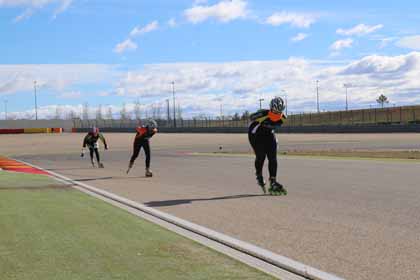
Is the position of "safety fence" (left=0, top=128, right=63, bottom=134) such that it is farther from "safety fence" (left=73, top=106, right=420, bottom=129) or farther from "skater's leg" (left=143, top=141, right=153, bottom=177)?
"skater's leg" (left=143, top=141, right=153, bottom=177)

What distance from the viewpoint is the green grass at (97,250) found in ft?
17.3

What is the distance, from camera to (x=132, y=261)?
5719 millimetres

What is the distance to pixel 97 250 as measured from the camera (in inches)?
245

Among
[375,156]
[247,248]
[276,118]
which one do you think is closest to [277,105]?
[276,118]

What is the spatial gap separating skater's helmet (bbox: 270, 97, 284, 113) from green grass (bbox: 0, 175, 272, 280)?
10.8 ft

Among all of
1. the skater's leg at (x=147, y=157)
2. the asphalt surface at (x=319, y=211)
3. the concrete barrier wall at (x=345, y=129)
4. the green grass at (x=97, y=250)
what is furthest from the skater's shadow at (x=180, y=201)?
the concrete barrier wall at (x=345, y=129)

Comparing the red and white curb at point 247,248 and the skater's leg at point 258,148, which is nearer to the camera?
the red and white curb at point 247,248

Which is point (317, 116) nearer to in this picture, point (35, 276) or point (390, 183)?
point (390, 183)

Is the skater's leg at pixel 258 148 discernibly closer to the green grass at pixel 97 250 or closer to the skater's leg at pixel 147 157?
the green grass at pixel 97 250

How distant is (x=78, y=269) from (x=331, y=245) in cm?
264

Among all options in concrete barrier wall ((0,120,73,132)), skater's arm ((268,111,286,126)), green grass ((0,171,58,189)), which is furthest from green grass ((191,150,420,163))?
concrete barrier wall ((0,120,73,132))

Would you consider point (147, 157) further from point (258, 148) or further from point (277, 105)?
point (277, 105)

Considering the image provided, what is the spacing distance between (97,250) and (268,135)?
5612mm

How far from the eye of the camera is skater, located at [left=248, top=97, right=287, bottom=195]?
35.5 ft
